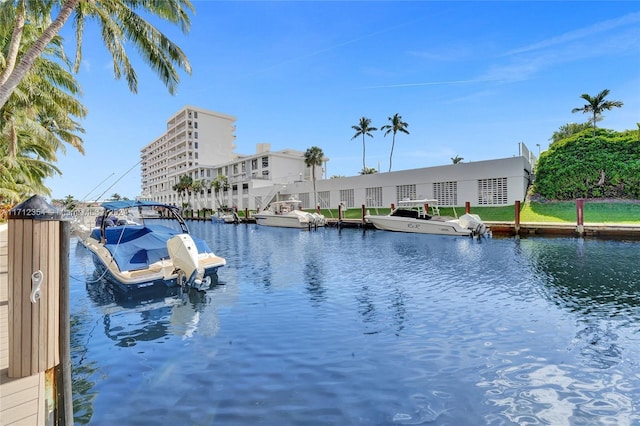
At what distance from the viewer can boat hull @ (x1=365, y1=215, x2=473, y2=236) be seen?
27.2 metres

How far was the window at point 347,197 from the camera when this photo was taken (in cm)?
4894

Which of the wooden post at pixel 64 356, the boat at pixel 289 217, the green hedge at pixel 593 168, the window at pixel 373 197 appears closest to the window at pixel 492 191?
the green hedge at pixel 593 168

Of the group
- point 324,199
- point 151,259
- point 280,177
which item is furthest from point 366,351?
point 280,177

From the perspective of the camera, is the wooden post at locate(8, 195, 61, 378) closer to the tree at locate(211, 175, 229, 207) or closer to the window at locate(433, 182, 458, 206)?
the window at locate(433, 182, 458, 206)

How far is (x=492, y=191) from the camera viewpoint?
36.3 meters

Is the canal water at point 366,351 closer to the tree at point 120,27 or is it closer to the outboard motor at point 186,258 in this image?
the outboard motor at point 186,258

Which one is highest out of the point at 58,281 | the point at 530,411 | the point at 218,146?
the point at 218,146

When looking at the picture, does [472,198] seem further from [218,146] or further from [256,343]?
[218,146]

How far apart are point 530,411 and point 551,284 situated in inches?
336

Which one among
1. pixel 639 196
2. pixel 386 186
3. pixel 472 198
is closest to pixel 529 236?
pixel 472 198

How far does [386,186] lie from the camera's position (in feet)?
146

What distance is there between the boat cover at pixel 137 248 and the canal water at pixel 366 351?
3.64 ft

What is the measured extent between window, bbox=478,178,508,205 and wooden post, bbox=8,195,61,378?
127 ft

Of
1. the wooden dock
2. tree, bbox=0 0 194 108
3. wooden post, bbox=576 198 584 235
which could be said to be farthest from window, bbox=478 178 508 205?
the wooden dock
